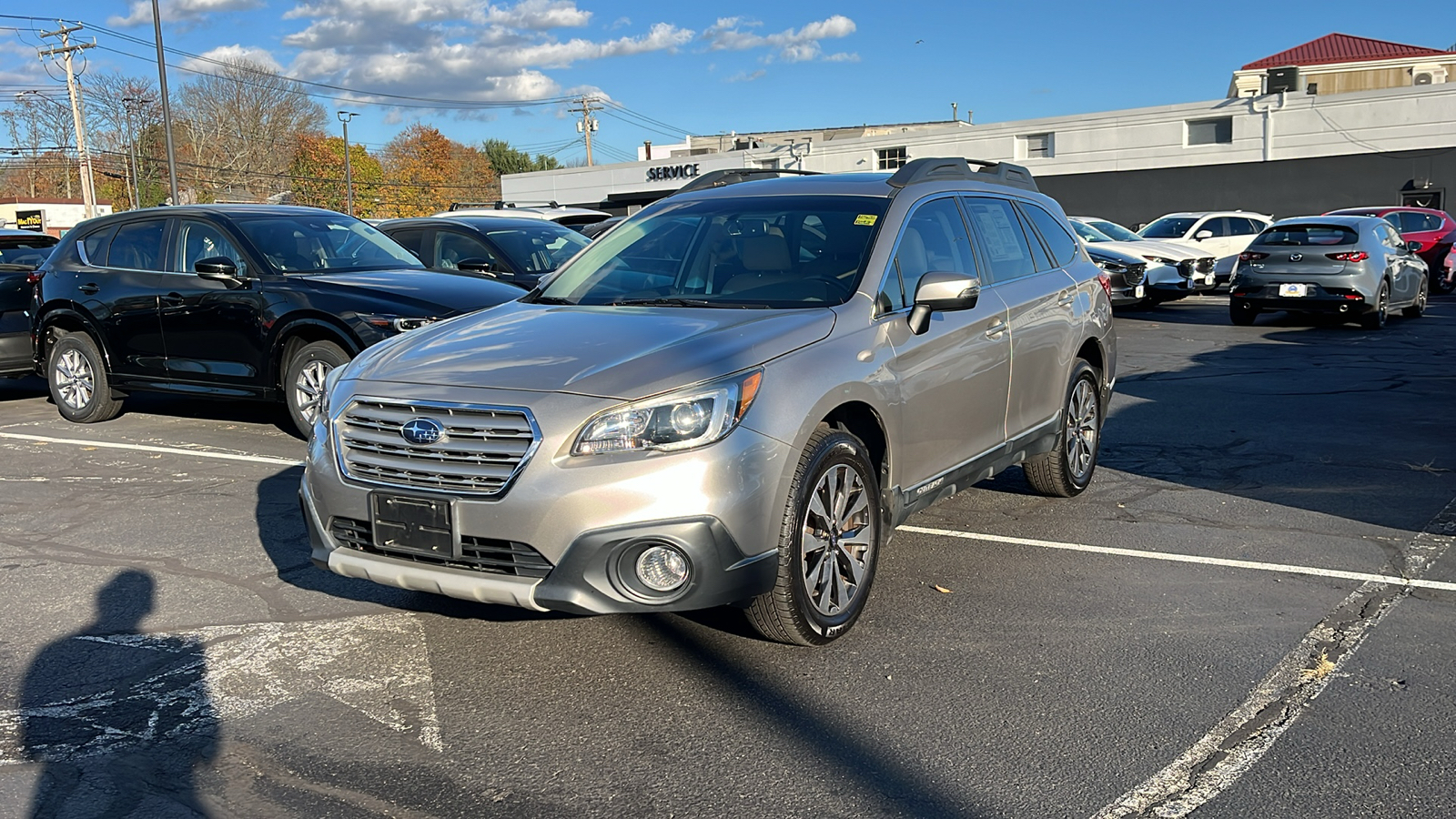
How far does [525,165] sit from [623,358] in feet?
380

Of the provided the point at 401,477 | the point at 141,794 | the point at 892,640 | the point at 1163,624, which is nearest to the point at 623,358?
the point at 401,477

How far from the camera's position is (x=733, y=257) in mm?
5391

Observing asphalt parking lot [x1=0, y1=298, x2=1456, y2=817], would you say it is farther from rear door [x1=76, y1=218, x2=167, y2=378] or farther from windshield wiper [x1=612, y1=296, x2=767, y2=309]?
rear door [x1=76, y1=218, x2=167, y2=378]

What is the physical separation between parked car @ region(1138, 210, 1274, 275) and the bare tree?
222 ft

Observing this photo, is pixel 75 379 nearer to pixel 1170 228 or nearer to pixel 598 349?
pixel 598 349

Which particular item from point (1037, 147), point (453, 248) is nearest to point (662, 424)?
point (453, 248)

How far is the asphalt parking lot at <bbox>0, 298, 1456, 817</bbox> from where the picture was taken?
3.41 meters

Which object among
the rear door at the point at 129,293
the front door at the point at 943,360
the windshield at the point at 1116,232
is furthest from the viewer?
the windshield at the point at 1116,232

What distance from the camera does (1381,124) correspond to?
38.0 m

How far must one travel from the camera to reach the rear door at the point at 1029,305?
5.96 meters

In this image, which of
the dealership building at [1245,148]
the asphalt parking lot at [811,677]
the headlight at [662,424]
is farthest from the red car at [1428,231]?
the headlight at [662,424]

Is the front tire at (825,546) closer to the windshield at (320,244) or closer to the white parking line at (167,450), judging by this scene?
the white parking line at (167,450)

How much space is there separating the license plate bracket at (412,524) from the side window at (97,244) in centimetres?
722

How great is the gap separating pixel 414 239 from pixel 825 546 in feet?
29.5
